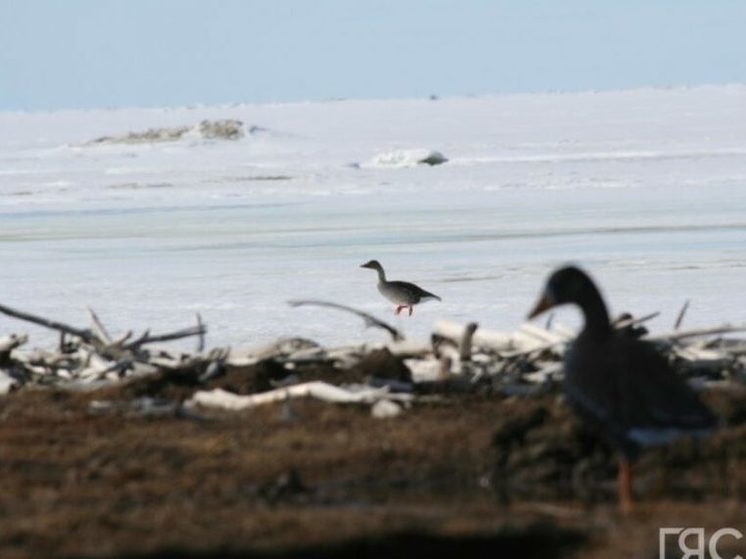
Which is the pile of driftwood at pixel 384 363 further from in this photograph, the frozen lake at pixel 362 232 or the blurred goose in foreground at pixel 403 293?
the blurred goose in foreground at pixel 403 293

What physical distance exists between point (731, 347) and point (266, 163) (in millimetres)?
40525

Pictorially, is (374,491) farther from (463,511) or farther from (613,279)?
(613,279)

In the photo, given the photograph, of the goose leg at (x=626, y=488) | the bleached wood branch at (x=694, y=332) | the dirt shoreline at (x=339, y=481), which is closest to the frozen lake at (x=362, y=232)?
the bleached wood branch at (x=694, y=332)

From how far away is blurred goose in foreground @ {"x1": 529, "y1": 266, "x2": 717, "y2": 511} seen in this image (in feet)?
18.5

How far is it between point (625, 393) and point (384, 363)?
302 centimetres

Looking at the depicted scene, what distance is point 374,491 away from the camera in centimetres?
654

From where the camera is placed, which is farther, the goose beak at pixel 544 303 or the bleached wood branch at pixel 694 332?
the bleached wood branch at pixel 694 332

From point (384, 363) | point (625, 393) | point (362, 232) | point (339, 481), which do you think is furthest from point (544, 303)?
point (362, 232)

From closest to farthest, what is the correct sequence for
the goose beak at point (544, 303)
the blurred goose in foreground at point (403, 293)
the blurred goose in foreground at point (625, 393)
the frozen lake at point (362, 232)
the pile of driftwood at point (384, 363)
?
the blurred goose in foreground at point (625, 393) → the goose beak at point (544, 303) → the pile of driftwood at point (384, 363) → the blurred goose in foreground at point (403, 293) → the frozen lake at point (362, 232)

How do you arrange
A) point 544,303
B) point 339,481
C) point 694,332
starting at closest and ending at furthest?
point 544,303, point 339,481, point 694,332

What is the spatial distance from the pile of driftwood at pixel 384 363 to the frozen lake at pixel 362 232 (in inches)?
115

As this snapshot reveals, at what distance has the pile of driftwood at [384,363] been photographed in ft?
27.7

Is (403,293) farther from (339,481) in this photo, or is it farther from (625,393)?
(625,393)

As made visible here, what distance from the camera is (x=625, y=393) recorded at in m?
5.66
